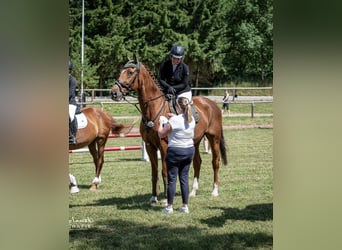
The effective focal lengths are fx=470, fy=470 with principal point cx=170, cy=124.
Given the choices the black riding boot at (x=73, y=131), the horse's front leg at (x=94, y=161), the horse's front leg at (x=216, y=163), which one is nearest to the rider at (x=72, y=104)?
the black riding boot at (x=73, y=131)

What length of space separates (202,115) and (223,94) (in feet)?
2.65

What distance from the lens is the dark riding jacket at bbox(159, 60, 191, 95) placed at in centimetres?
380

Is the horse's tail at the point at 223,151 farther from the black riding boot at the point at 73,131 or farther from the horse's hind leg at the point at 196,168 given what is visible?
→ the black riding boot at the point at 73,131

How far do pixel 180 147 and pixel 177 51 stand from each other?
2.59 feet

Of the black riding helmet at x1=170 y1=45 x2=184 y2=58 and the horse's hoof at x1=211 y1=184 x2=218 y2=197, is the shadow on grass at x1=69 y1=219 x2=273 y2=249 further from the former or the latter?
the black riding helmet at x1=170 y1=45 x2=184 y2=58

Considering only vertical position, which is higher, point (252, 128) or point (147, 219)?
point (252, 128)

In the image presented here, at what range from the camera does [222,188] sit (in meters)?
4.02

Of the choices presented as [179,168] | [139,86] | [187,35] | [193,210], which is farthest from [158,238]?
[187,35]

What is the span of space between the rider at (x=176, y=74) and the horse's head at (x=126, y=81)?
0.72 feet

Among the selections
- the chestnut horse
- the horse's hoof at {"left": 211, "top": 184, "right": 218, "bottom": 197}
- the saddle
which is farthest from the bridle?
the horse's hoof at {"left": 211, "top": 184, "right": 218, "bottom": 197}

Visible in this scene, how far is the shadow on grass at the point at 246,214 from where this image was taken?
11.7 ft

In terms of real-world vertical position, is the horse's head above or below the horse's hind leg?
above
